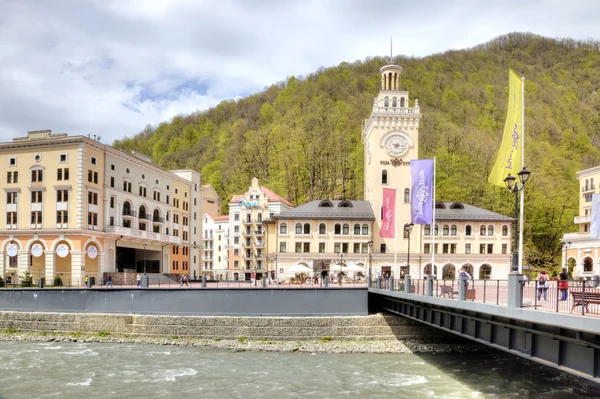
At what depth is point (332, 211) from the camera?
68438 mm

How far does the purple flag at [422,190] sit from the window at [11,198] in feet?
125

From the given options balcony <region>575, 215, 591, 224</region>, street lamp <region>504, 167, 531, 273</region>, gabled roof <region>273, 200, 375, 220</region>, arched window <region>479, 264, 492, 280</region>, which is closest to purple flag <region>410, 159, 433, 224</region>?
street lamp <region>504, 167, 531, 273</region>

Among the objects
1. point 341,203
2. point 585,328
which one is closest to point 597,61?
point 341,203

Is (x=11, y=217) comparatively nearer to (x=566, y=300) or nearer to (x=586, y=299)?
(x=566, y=300)

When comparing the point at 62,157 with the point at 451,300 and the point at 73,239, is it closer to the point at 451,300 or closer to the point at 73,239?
the point at 73,239

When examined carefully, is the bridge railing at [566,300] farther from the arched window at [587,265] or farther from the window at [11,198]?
the arched window at [587,265]

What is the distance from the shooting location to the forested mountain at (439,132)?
8944 centimetres

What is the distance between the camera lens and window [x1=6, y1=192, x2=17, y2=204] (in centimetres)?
5256

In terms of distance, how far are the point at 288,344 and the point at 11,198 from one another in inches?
1323

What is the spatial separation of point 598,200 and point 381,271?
26511 mm

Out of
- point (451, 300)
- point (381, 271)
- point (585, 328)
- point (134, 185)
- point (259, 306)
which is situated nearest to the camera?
point (585, 328)

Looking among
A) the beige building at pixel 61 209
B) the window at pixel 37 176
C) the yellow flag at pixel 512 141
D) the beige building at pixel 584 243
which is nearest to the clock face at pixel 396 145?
the beige building at pixel 584 243

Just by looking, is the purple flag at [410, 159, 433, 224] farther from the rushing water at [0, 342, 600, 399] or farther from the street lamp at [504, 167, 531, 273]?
the street lamp at [504, 167, 531, 273]

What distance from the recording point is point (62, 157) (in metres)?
51.3
